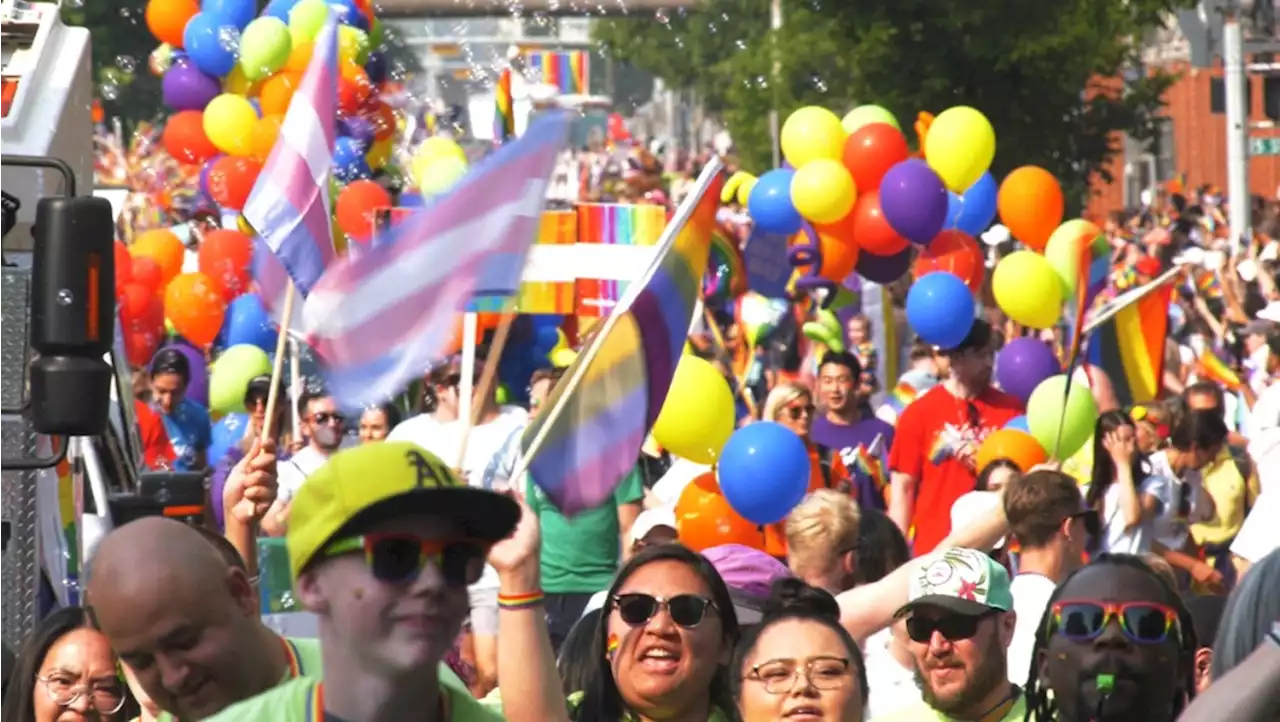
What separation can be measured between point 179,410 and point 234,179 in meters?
3.83

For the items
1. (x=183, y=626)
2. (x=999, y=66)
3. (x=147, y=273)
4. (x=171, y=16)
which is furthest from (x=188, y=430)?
(x=999, y=66)

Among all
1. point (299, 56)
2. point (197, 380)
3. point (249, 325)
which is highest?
point (299, 56)

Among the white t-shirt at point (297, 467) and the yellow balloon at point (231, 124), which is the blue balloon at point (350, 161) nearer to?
the yellow balloon at point (231, 124)

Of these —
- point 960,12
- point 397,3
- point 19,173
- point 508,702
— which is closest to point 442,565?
point 508,702

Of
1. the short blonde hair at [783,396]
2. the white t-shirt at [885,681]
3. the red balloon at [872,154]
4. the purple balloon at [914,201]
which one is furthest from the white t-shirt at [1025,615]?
the red balloon at [872,154]

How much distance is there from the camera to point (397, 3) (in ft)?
120

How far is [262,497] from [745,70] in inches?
1098

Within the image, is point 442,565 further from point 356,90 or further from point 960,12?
point 960,12

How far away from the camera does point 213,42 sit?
1653 cm

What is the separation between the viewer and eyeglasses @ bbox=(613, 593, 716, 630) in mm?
5211

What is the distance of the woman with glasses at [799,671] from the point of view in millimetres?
5043

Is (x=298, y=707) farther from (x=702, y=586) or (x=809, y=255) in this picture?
(x=809, y=255)

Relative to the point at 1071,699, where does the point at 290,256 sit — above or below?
above

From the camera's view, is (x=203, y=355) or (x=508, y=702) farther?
(x=203, y=355)
